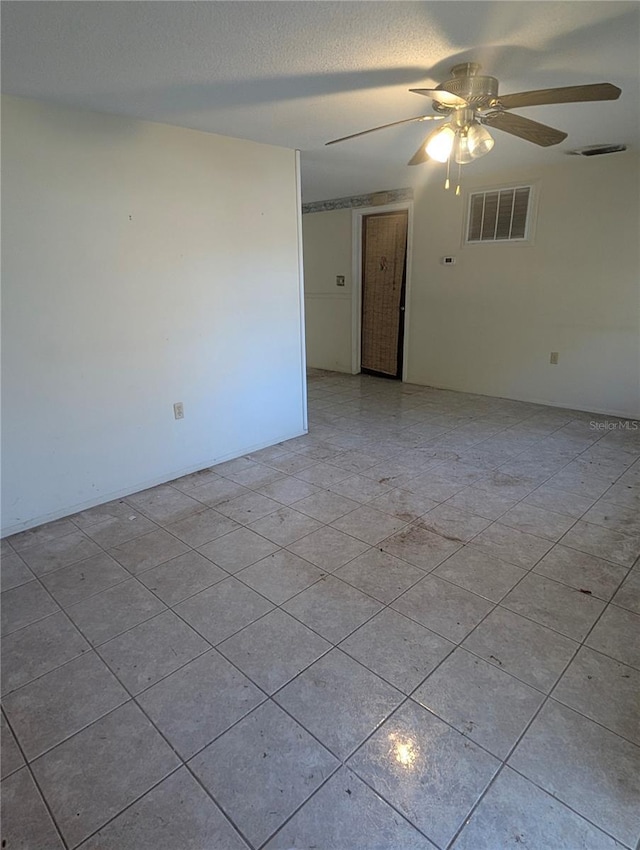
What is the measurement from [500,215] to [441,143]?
2.70 meters

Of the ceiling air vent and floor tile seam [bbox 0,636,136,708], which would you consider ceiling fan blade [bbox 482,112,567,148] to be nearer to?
the ceiling air vent

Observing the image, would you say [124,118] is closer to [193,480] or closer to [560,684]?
[193,480]

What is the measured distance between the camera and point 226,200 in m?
3.19

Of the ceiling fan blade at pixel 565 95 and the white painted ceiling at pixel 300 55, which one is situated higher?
the white painted ceiling at pixel 300 55

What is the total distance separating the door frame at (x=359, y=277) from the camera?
5406mm

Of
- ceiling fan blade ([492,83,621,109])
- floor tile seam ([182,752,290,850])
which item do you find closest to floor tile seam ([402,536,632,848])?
floor tile seam ([182,752,290,850])

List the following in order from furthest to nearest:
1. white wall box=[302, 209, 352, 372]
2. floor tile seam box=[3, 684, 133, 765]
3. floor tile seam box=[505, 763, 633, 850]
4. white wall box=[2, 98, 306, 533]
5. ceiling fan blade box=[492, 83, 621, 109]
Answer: white wall box=[302, 209, 352, 372], white wall box=[2, 98, 306, 533], ceiling fan blade box=[492, 83, 621, 109], floor tile seam box=[3, 684, 133, 765], floor tile seam box=[505, 763, 633, 850]

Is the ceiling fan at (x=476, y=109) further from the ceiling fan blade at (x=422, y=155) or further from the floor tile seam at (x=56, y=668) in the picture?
the floor tile seam at (x=56, y=668)

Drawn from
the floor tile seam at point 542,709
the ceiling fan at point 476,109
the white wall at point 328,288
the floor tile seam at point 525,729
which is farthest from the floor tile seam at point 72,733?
the white wall at point 328,288

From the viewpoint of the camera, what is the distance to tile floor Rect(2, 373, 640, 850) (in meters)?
1.26

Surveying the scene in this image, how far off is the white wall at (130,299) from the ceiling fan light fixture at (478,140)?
1610 millimetres

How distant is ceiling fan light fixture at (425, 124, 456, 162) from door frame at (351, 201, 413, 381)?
3.08 m

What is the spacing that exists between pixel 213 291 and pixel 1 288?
1268mm

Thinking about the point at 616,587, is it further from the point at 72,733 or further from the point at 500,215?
the point at 500,215
